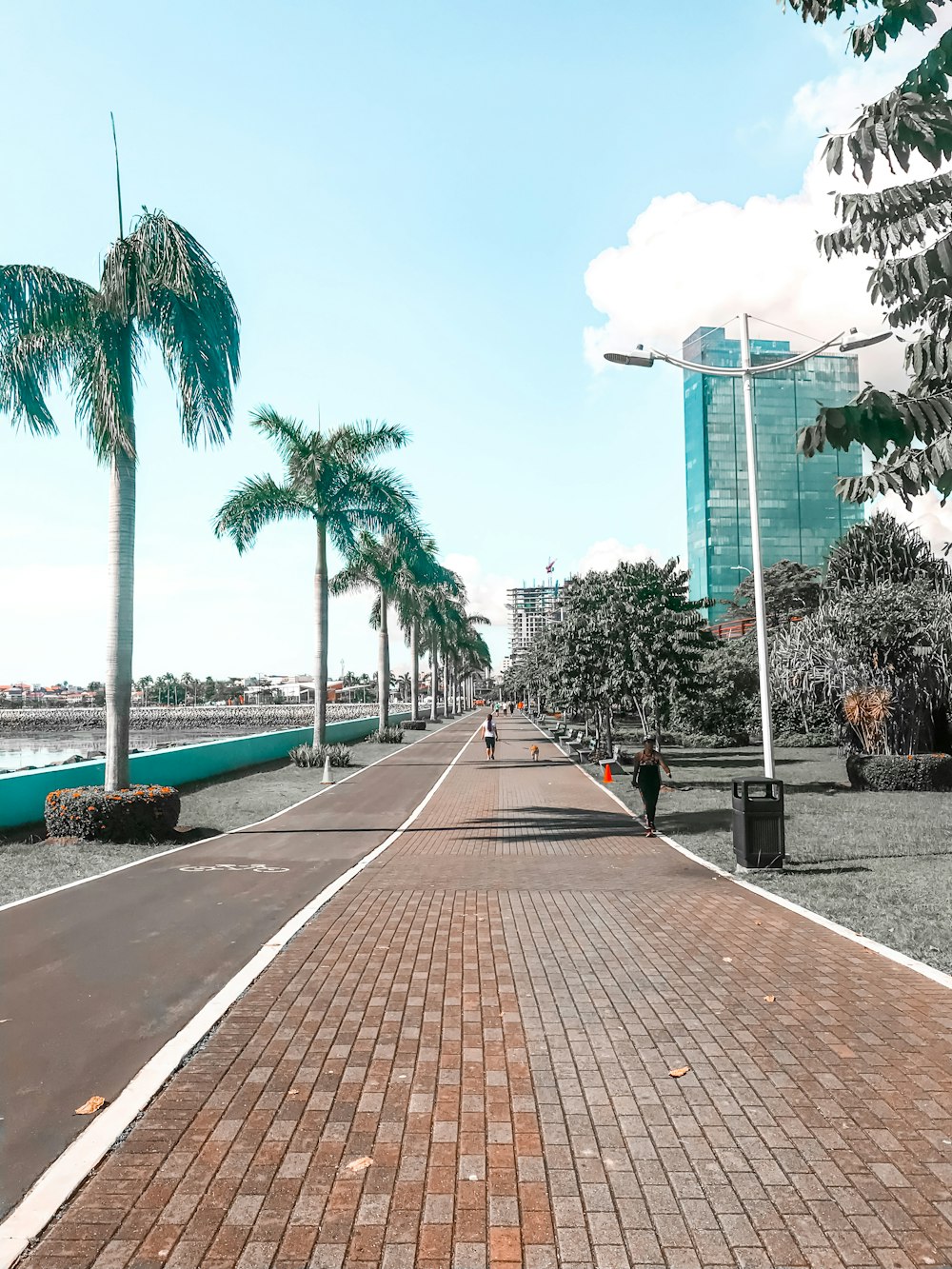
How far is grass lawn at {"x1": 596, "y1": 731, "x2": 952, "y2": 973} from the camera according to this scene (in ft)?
27.8

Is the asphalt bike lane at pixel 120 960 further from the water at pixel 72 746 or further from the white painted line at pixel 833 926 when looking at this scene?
the water at pixel 72 746

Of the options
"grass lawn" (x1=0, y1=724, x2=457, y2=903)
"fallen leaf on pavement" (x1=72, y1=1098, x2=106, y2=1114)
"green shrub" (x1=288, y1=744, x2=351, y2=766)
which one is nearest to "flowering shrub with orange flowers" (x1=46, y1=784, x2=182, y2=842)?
"grass lawn" (x1=0, y1=724, x2=457, y2=903)

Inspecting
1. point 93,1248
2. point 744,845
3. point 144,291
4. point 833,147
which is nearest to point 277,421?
point 144,291

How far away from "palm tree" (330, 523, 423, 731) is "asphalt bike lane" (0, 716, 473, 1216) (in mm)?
19572

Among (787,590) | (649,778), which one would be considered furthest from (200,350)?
(787,590)

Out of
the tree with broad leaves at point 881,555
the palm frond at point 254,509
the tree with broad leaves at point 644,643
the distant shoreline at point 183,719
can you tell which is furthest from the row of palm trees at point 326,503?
the distant shoreline at point 183,719

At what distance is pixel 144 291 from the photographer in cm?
1479

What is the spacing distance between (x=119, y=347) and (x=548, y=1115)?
14458 millimetres

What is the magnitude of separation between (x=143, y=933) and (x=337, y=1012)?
3.09 m

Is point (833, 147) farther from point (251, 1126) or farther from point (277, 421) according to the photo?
point (277, 421)

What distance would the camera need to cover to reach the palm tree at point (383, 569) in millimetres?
→ 33062

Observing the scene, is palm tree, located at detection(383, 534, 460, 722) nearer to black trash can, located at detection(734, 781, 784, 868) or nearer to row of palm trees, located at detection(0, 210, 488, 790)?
row of palm trees, located at detection(0, 210, 488, 790)

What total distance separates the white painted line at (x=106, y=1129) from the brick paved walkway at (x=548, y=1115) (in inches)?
3.7

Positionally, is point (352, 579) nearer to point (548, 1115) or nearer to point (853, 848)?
point (853, 848)
